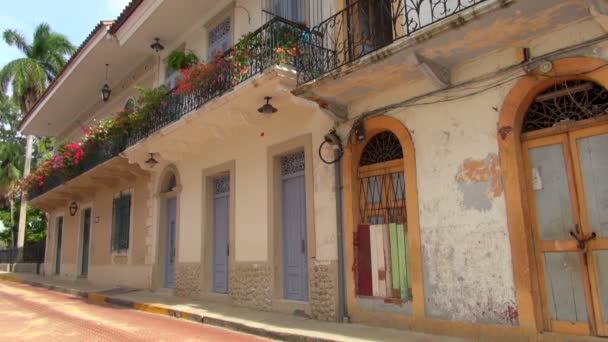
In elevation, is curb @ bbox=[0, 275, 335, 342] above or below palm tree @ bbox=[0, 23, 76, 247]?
below

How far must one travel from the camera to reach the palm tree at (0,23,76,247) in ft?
86.0

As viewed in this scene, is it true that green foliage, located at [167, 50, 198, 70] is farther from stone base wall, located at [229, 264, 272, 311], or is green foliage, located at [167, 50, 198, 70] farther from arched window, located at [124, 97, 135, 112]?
stone base wall, located at [229, 264, 272, 311]

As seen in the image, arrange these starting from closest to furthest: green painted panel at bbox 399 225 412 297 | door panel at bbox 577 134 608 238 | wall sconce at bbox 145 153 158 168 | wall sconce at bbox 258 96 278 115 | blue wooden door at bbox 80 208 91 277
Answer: door panel at bbox 577 134 608 238 < green painted panel at bbox 399 225 412 297 < wall sconce at bbox 258 96 278 115 < wall sconce at bbox 145 153 158 168 < blue wooden door at bbox 80 208 91 277

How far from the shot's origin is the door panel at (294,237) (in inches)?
329

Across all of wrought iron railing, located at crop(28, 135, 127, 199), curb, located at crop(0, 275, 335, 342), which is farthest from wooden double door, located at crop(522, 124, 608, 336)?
wrought iron railing, located at crop(28, 135, 127, 199)

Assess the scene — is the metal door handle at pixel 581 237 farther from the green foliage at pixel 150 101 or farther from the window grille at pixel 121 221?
the window grille at pixel 121 221

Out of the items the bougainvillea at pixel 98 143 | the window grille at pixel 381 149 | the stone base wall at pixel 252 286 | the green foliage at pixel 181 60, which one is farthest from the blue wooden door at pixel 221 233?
the window grille at pixel 381 149

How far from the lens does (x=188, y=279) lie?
35.8 ft

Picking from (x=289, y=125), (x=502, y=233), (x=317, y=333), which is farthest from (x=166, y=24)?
(x=502, y=233)

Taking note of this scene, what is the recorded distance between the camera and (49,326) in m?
7.95

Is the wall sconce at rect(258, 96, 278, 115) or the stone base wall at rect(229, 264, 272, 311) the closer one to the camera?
the wall sconce at rect(258, 96, 278, 115)

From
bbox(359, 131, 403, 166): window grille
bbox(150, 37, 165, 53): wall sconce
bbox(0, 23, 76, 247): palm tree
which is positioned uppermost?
bbox(0, 23, 76, 247): palm tree

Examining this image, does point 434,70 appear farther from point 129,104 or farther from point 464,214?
point 129,104

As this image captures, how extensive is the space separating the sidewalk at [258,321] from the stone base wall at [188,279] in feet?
0.78
